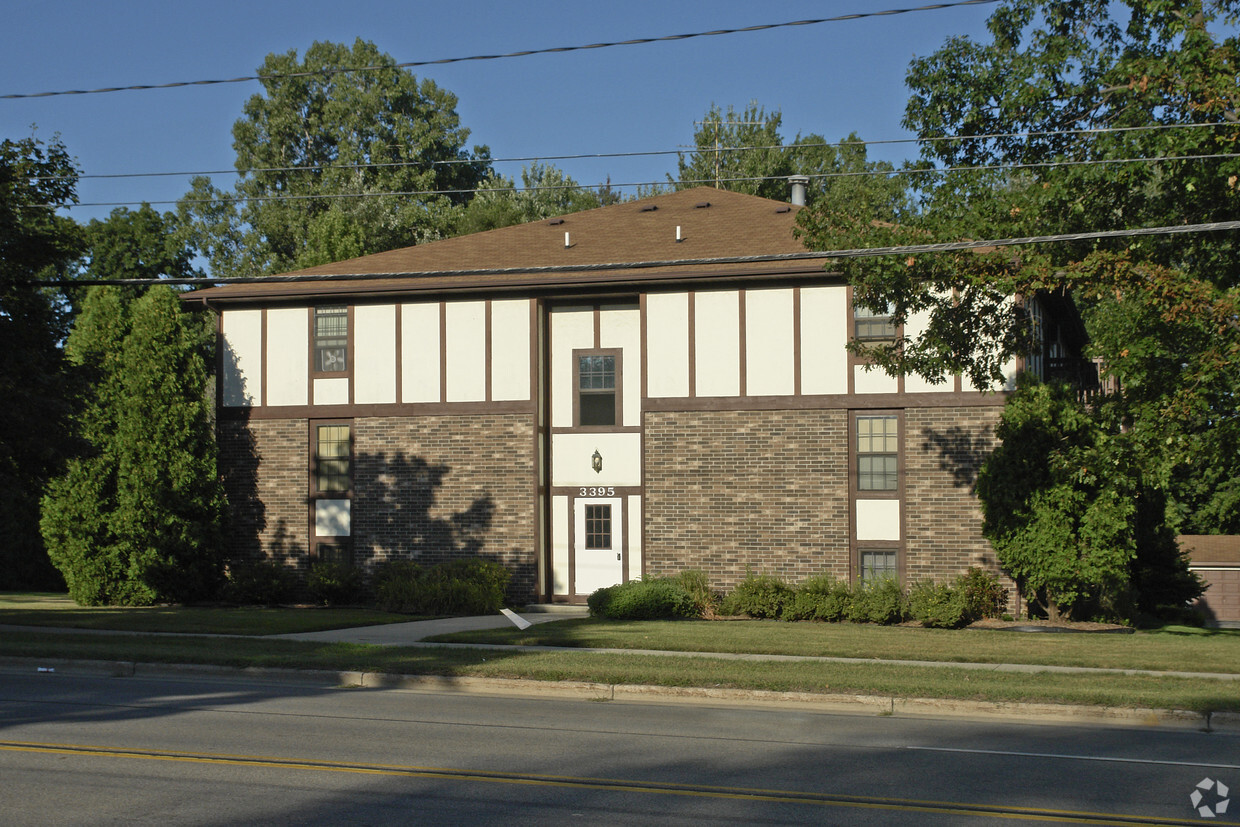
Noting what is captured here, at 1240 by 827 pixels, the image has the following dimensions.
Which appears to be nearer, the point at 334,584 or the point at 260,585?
the point at 334,584

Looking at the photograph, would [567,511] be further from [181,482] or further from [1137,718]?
[1137,718]

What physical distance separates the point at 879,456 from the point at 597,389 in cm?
→ 648

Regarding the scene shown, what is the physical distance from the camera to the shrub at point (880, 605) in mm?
22297

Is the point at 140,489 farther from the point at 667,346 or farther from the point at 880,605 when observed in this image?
the point at 880,605

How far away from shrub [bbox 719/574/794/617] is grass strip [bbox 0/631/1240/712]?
756 cm

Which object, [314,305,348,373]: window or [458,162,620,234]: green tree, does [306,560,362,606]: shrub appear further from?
[458,162,620,234]: green tree

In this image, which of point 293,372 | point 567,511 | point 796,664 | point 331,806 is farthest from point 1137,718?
point 293,372

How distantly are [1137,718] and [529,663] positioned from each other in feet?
23.6

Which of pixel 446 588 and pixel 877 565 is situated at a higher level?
pixel 877 565

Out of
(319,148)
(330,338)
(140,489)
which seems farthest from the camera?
(319,148)

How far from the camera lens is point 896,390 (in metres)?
23.4

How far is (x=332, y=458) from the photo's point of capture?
2652 centimetres

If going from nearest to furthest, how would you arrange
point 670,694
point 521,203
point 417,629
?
point 670,694 → point 417,629 → point 521,203

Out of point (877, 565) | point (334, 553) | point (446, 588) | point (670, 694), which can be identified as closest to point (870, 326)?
point (877, 565)
